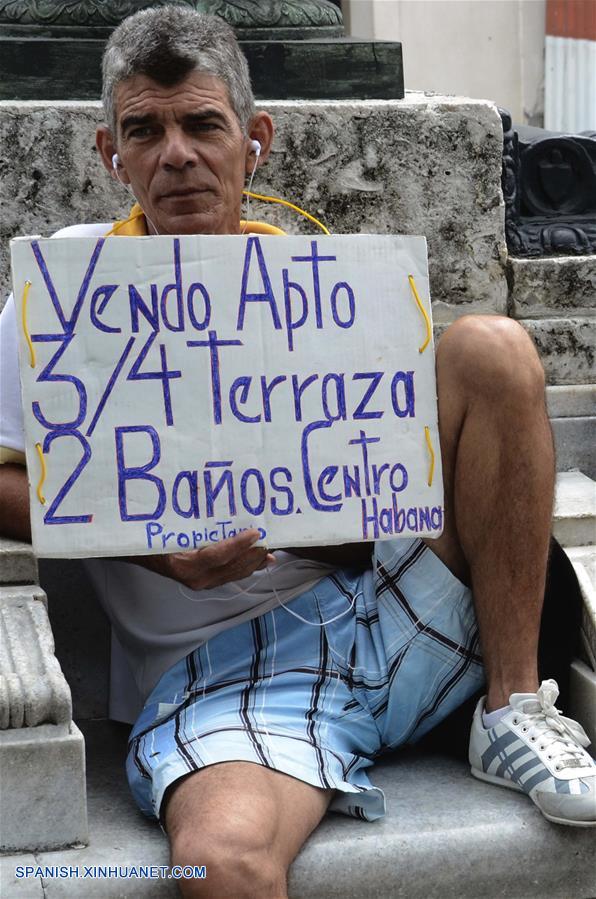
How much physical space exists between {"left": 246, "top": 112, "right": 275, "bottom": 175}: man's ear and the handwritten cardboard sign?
20.1 inches

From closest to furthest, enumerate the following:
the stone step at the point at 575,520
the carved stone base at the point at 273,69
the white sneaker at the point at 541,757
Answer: the white sneaker at the point at 541,757 < the stone step at the point at 575,520 < the carved stone base at the point at 273,69

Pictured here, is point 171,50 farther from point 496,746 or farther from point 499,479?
point 496,746

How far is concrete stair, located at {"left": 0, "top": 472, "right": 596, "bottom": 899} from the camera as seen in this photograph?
230 cm

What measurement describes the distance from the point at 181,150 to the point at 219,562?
0.74m

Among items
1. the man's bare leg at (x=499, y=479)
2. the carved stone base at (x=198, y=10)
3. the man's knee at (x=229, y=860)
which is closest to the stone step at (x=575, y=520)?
the man's bare leg at (x=499, y=479)

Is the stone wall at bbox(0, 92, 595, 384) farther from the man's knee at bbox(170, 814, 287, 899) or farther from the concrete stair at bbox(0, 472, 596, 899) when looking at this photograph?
the man's knee at bbox(170, 814, 287, 899)

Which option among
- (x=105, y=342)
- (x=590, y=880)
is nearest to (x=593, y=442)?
(x=590, y=880)

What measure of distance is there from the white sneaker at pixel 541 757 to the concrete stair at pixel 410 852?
0.04 m

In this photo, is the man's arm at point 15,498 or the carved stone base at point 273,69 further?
the carved stone base at point 273,69

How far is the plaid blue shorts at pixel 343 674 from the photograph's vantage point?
2484mm

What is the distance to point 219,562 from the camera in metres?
2.36

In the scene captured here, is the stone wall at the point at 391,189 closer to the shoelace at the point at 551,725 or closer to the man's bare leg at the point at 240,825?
the shoelace at the point at 551,725

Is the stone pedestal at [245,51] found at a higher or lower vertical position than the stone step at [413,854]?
higher

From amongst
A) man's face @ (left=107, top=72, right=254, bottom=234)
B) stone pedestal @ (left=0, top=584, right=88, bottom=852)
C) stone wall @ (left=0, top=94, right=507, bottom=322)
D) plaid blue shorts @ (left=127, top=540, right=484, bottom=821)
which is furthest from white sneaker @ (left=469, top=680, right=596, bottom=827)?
stone wall @ (left=0, top=94, right=507, bottom=322)
